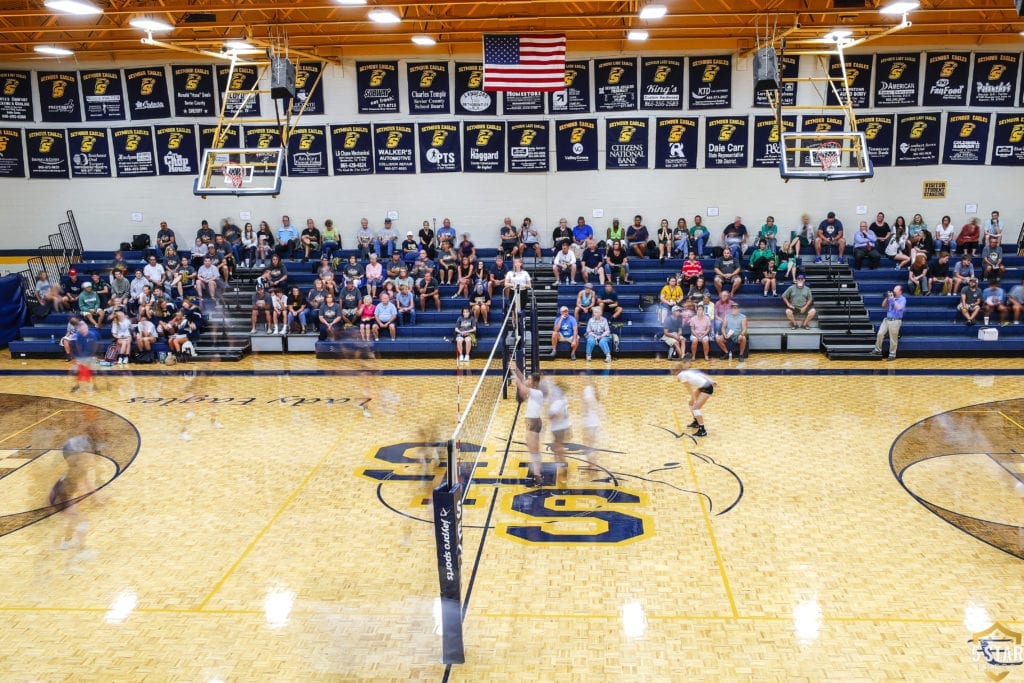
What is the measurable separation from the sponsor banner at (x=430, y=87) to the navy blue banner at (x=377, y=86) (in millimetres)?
487

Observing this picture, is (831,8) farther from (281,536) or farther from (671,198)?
(281,536)

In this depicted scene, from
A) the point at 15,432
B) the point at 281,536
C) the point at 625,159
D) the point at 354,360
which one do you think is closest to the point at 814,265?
the point at 625,159

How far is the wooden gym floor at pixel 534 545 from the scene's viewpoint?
7.29m

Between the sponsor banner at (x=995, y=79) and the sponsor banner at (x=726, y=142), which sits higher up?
the sponsor banner at (x=995, y=79)

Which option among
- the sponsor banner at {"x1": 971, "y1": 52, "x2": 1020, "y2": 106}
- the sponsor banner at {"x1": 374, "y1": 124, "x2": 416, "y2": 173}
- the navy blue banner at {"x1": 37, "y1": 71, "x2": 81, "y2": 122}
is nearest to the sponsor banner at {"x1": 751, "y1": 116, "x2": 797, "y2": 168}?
the sponsor banner at {"x1": 971, "y1": 52, "x2": 1020, "y2": 106}

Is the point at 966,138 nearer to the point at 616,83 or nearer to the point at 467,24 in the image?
the point at 616,83

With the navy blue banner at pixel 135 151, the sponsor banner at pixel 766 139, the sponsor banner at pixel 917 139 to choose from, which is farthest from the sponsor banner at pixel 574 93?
the navy blue banner at pixel 135 151

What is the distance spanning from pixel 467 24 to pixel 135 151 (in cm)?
1154

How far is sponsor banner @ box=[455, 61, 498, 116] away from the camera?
2262 centimetres

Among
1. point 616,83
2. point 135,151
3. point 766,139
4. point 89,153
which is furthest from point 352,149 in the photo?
point 766,139

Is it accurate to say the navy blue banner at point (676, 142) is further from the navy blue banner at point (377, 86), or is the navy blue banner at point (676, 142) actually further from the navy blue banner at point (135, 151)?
the navy blue banner at point (135, 151)

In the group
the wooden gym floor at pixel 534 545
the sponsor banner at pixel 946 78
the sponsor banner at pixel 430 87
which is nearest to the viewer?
the wooden gym floor at pixel 534 545

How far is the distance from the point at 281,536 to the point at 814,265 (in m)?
17.0

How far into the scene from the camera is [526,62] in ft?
62.1
